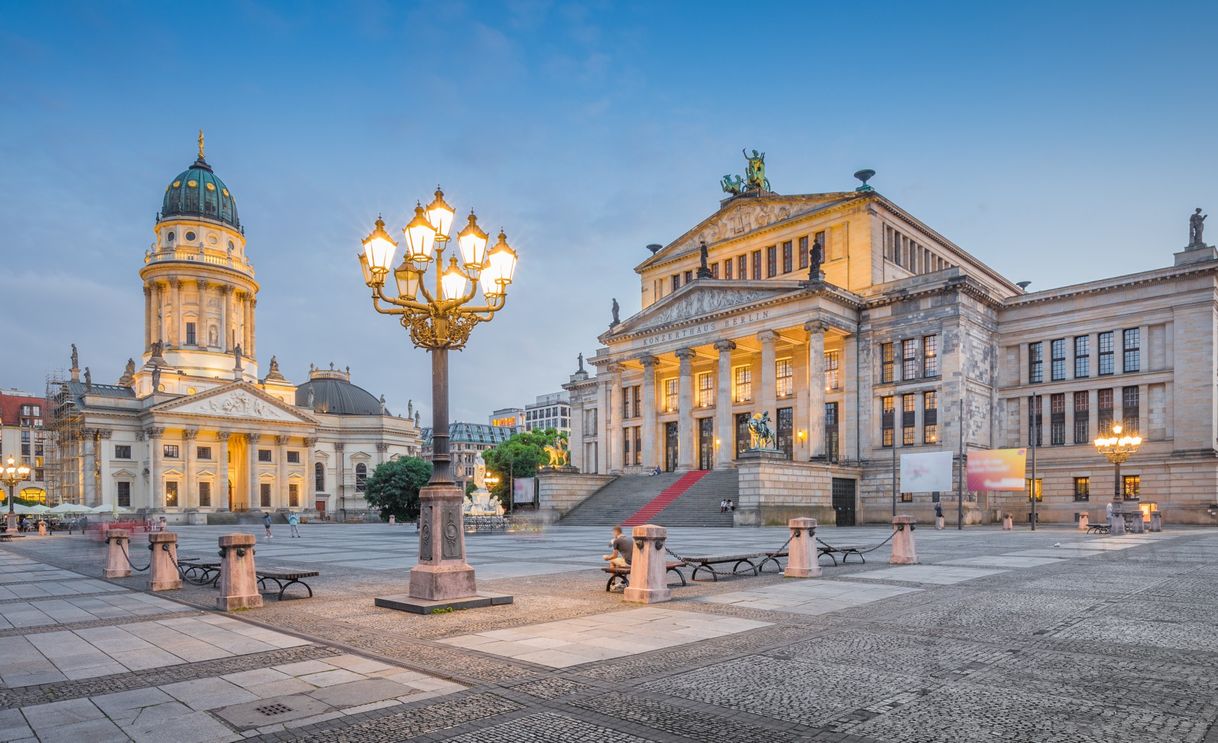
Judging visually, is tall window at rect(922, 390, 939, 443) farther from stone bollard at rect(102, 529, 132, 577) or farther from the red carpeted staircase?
stone bollard at rect(102, 529, 132, 577)

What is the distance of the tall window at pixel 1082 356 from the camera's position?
51469mm

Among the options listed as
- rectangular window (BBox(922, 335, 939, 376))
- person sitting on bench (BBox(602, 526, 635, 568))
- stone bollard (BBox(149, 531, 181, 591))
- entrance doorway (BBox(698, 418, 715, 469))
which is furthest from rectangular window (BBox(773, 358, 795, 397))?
stone bollard (BBox(149, 531, 181, 591))

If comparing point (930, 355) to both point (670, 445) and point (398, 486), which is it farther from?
point (398, 486)

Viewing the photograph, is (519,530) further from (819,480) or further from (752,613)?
(752,613)

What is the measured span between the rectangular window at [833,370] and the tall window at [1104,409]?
15783mm

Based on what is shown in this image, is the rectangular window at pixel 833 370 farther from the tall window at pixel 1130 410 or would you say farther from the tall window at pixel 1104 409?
the tall window at pixel 1130 410

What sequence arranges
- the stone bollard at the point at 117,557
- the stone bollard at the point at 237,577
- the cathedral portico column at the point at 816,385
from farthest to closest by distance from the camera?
the cathedral portico column at the point at 816,385
the stone bollard at the point at 117,557
the stone bollard at the point at 237,577

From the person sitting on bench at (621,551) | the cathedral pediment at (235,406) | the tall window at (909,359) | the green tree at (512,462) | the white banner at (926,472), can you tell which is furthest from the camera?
the cathedral pediment at (235,406)

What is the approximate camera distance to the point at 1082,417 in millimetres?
51312

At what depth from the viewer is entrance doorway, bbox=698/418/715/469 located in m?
64.4

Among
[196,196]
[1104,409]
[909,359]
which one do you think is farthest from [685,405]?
[196,196]

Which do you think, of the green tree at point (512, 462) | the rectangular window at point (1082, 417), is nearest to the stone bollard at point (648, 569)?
the rectangular window at point (1082, 417)

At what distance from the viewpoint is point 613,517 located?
51.2m

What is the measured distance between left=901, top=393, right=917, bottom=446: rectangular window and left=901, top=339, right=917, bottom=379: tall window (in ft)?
4.48
